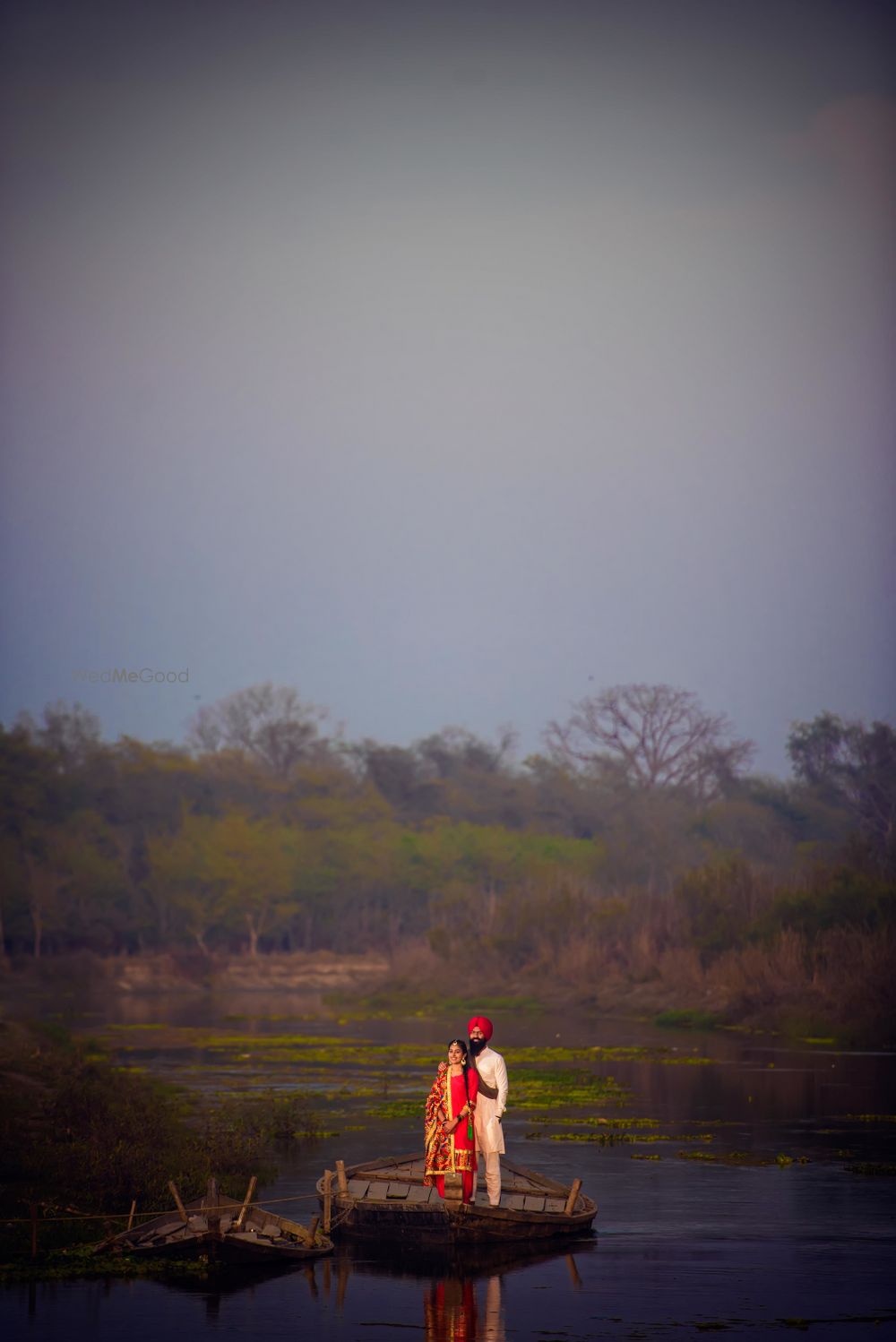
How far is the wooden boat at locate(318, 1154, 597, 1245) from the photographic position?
17.9 metres

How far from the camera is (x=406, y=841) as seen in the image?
100312mm

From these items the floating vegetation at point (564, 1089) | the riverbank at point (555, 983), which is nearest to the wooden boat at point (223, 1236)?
the floating vegetation at point (564, 1089)

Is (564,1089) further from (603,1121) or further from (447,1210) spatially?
(447,1210)

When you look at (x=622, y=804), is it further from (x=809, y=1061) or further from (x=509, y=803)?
(x=809, y=1061)

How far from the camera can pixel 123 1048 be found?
45750 millimetres

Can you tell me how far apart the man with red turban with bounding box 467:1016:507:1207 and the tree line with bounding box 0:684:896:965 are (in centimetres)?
4460

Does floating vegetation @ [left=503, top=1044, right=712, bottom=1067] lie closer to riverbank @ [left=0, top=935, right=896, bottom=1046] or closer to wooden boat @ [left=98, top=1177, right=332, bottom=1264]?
riverbank @ [left=0, top=935, right=896, bottom=1046]

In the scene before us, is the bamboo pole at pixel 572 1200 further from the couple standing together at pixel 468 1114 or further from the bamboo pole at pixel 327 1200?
the bamboo pole at pixel 327 1200

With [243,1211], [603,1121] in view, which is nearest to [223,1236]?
[243,1211]

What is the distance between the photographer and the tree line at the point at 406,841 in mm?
73062

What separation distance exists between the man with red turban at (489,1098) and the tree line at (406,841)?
146 ft

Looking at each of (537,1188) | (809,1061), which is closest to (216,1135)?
(537,1188)

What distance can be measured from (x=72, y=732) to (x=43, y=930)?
26.6 meters

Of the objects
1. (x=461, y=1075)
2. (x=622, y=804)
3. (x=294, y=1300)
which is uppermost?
(x=622, y=804)
